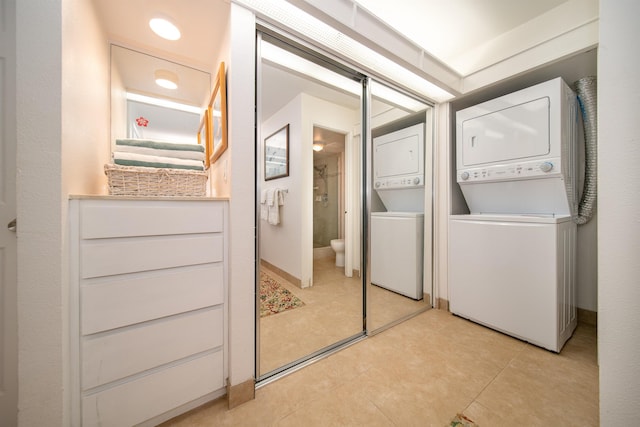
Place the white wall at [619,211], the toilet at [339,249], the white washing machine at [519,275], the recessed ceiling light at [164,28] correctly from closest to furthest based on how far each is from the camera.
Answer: the white wall at [619,211]
the recessed ceiling light at [164,28]
the white washing machine at [519,275]
the toilet at [339,249]

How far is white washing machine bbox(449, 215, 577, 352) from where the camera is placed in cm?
148

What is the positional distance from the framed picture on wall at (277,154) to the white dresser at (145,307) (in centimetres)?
199

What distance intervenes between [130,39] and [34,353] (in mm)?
1774

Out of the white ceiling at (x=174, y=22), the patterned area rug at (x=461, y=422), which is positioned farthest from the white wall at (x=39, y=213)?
the patterned area rug at (x=461, y=422)

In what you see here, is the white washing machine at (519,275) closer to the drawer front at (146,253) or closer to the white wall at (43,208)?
the drawer front at (146,253)

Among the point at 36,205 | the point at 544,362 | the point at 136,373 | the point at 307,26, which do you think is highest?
the point at 307,26

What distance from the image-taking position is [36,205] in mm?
751

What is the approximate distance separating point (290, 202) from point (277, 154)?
2.56ft

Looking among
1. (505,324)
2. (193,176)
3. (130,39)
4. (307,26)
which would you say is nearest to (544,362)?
(505,324)

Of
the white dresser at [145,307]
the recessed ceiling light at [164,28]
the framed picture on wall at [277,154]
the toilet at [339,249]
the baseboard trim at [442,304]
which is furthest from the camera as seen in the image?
the toilet at [339,249]

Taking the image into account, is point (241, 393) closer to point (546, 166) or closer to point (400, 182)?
point (400, 182)

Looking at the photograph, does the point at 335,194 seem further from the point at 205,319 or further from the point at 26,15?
the point at 26,15

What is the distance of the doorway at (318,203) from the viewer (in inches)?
61.2

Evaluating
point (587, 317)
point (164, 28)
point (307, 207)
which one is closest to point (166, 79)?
point (164, 28)
